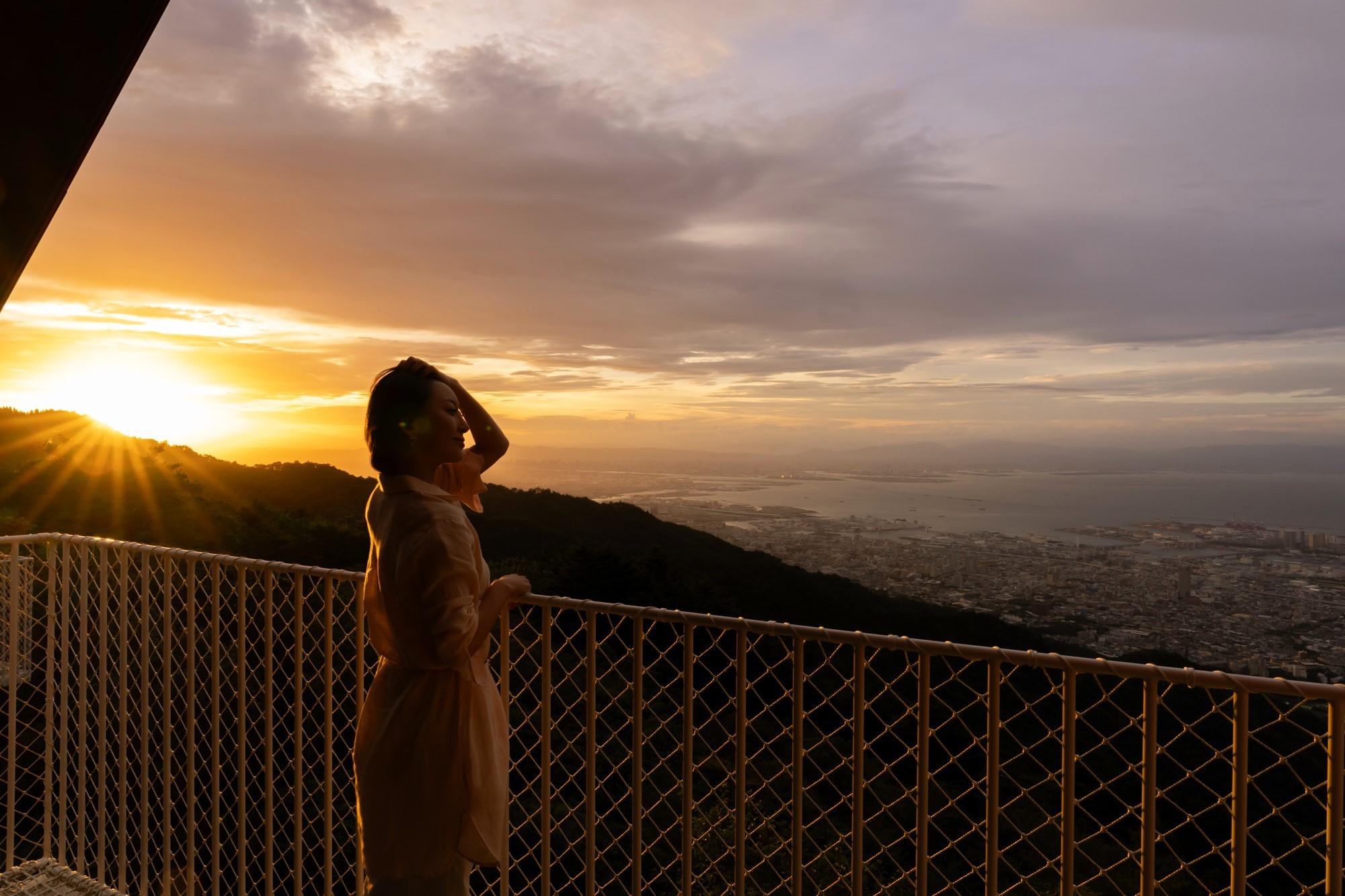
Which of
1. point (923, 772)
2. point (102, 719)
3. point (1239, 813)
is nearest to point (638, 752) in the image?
point (923, 772)

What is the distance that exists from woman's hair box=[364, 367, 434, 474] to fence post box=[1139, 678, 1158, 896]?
1725mm

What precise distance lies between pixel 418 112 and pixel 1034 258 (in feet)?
48.0

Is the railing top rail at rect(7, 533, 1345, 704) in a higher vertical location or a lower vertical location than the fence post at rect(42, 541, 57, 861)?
higher

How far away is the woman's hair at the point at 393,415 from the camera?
183cm

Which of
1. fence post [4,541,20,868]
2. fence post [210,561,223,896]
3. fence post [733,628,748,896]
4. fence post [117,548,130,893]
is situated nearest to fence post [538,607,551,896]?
fence post [733,628,748,896]

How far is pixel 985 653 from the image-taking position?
5.78ft

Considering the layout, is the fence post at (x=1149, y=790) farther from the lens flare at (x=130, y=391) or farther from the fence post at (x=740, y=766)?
the lens flare at (x=130, y=391)

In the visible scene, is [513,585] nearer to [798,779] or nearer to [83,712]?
[798,779]

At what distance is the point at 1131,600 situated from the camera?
1424 cm

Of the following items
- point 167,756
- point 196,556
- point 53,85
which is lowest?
point 167,756

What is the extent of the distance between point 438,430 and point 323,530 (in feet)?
43.0

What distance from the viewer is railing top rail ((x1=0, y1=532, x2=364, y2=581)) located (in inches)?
106

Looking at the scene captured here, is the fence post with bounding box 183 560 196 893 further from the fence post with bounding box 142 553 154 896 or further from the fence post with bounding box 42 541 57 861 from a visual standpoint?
the fence post with bounding box 42 541 57 861

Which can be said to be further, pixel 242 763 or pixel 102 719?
pixel 102 719
